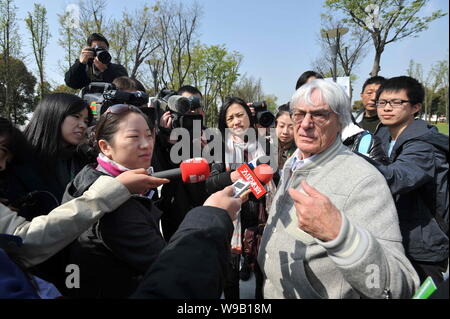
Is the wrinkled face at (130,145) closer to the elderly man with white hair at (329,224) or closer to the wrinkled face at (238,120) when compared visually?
the elderly man with white hair at (329,224)

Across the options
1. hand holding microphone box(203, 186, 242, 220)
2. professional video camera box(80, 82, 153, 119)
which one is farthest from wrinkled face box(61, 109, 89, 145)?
hand holding microphone box(203, 186, 242, 220)

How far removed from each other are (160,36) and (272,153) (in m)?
18.8

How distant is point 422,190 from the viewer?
5.99 feet

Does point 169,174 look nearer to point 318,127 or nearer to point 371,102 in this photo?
point 318,127

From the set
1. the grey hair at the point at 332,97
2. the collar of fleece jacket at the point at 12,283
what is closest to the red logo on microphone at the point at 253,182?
the grey hair at the point at 332,97

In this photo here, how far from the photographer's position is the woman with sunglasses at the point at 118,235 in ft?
4.34

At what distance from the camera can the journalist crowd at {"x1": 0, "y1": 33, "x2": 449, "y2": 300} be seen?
3.41 feet

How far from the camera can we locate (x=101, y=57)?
362cm

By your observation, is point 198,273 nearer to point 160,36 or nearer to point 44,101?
point 44,101

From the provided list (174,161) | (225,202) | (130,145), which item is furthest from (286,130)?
(225,202)

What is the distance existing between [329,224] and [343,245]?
0.29 feet

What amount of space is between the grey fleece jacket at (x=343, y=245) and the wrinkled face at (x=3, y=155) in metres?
1.54

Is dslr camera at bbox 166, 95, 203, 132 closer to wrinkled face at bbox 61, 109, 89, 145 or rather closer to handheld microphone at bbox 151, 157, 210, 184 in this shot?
wrinkled face at bbox 61, 109, 89, 145
